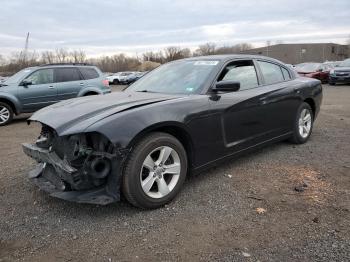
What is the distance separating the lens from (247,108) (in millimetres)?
4859

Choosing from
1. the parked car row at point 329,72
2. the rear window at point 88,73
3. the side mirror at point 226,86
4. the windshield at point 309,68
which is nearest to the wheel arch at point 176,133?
the side mirror at point 226,86

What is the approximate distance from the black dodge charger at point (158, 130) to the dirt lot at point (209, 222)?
0.90ft

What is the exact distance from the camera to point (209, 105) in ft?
14.3

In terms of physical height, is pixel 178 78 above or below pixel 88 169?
above

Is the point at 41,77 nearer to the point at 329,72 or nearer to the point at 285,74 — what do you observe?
the point at 285,74

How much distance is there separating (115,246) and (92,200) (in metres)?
0.51

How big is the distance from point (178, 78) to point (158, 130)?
122 cm

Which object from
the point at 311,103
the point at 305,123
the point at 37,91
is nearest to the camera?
the point at 305,123

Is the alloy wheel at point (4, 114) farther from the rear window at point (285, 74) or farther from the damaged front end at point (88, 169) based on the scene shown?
the rear window at point (285, 74)

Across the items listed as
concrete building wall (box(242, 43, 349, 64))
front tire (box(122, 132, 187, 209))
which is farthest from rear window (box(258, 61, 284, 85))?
concrete building wall (box(242, 43, 349, 64))

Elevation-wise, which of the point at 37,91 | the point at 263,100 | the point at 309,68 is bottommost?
the point at 309,68

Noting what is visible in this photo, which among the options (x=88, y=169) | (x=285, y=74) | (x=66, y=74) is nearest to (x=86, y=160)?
(x=88, y=169)

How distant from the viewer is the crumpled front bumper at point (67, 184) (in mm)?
3500

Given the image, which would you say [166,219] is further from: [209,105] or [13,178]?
[13,178]
